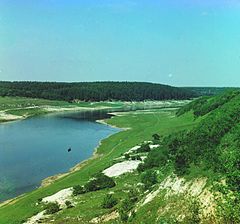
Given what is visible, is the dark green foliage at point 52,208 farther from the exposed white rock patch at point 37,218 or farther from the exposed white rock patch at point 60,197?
the exposed white rock patch at point 60,197

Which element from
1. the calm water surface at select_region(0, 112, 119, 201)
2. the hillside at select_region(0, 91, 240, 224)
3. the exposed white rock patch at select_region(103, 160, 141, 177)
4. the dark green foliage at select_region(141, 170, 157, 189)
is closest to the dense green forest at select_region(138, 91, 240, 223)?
the hillside at select_region(0, 91, 240, 224)

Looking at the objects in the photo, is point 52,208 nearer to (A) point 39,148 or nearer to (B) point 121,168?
(B) point 121,168

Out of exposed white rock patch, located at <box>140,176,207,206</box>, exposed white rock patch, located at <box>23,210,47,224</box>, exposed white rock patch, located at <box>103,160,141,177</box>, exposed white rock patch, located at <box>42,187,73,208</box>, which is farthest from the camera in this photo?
exposed white rock patch, located at <box>103,160,141,177</box>

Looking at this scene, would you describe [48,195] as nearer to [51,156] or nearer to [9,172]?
[9,172]

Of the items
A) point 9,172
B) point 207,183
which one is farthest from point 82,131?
point 207,183

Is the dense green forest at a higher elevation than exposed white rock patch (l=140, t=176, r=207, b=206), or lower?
higher

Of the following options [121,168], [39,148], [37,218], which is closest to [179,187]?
[37,218]

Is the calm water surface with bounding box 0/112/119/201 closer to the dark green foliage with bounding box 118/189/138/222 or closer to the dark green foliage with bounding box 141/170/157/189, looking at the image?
the dark green foliage with bounding box 141/170/157/189
